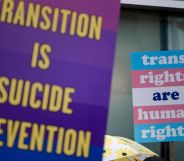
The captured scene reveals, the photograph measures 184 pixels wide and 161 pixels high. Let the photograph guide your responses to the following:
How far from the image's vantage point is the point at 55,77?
2.01 meters

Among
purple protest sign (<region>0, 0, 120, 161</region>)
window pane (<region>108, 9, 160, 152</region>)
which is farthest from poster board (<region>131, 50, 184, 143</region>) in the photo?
purple protest sign (<region>0, 0, 120, 161</region>)

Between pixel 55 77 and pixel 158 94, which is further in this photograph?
pixel 158 94

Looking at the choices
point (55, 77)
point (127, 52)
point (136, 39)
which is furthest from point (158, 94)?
point (55, 77)

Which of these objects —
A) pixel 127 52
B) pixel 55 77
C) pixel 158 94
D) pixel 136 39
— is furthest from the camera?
pixel 136 39

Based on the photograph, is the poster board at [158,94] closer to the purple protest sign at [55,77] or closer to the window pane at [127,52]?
the window pane at [127,52]

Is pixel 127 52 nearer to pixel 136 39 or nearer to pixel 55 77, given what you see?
pixel 136 39

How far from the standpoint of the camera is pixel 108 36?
206 cm

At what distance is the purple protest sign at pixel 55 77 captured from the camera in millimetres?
1972

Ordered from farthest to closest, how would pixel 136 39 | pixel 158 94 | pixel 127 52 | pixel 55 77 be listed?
pixel 136 39, pixel 127 52, pixel 158 94, pixel 55 77

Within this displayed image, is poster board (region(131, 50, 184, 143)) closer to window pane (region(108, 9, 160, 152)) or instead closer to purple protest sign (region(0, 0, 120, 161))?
window pane (region(108, 9, 160, 152))

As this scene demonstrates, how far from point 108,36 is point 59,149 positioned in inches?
20.9

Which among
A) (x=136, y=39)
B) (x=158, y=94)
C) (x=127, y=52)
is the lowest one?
(x=158, y=94)

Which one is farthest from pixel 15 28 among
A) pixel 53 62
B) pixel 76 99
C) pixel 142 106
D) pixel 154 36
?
pixel 154 36

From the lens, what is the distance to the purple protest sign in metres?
1.97
